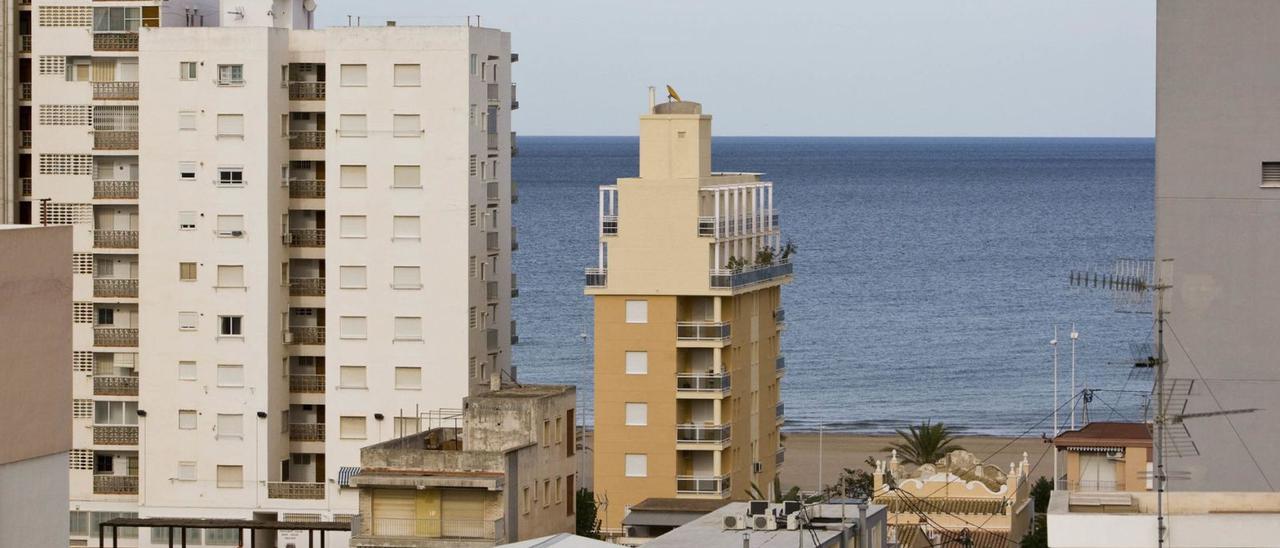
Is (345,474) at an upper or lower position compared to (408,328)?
lower

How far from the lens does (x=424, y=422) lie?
7406 cm

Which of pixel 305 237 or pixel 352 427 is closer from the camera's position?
pixel 352 427

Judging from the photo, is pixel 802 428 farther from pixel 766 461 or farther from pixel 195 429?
pixel 195 429

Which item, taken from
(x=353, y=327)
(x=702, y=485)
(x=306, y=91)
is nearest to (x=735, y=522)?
(x=702, y=485)

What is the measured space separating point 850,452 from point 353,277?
46.0m

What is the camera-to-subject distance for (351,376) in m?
75.3

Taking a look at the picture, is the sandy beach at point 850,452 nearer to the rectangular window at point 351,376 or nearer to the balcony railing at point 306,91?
the rectangular window at point 351,376

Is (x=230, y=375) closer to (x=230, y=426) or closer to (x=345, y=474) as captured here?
(x=230, y=426)

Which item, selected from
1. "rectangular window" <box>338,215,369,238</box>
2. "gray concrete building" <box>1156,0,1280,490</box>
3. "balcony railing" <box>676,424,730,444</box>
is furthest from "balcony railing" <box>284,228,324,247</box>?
"gray concrete building" <box>1156,0,1280,490</box>

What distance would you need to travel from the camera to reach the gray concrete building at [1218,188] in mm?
42688

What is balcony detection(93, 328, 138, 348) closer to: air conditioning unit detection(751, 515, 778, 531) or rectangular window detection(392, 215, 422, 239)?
rectangular window detection(392, 215, 422, 239)

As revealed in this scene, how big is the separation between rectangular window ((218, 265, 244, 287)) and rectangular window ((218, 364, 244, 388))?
2.62 meters

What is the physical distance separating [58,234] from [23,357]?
6.75 ft

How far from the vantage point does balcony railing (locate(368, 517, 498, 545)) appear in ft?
200
